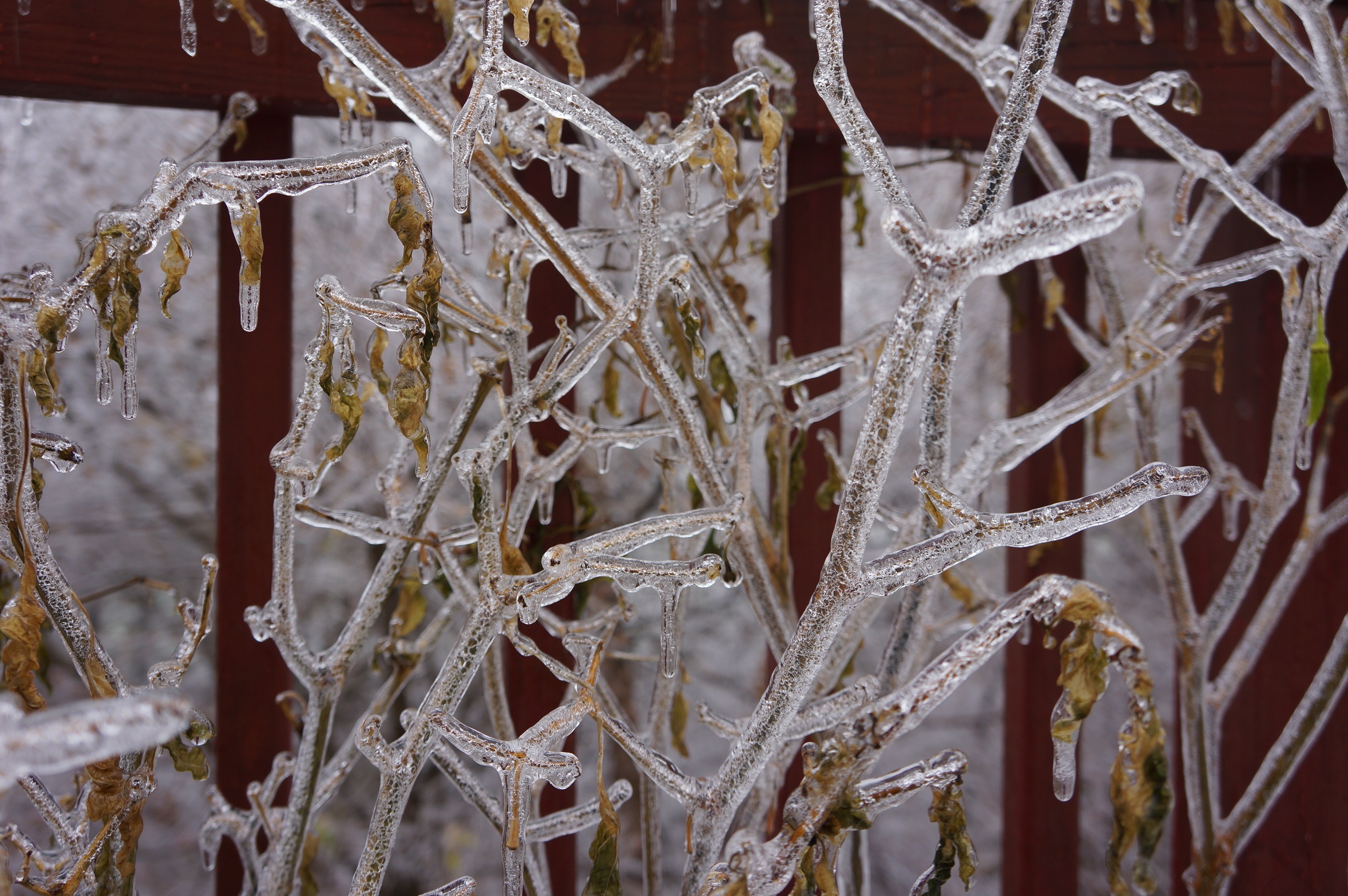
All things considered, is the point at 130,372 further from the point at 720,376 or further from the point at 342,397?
the point at 720,376

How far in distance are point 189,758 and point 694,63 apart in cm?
107

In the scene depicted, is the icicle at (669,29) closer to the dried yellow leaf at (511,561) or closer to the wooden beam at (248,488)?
the wooden beam at (248,488)

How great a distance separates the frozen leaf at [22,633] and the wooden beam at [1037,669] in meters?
1.33

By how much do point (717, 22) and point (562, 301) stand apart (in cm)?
46

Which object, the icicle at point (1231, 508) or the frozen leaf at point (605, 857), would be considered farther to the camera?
the icicle at point (1231, 508)

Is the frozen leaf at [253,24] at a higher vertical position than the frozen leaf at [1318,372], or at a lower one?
higher

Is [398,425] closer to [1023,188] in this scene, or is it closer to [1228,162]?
[1023,188]

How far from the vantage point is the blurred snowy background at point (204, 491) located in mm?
2377

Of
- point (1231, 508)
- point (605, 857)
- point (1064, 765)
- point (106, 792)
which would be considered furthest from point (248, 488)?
point (1231, 508)

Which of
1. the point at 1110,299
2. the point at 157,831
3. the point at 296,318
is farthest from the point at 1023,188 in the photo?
the point at 157,831

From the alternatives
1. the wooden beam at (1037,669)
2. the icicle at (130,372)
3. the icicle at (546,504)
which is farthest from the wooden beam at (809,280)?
the icicle at (130,372)

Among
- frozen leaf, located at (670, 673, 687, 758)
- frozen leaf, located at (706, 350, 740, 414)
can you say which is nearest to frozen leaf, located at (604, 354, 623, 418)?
frozen leaf, located at (706, 350, 740, 414)

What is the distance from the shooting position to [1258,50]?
5.02 feet

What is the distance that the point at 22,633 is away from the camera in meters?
0.70
